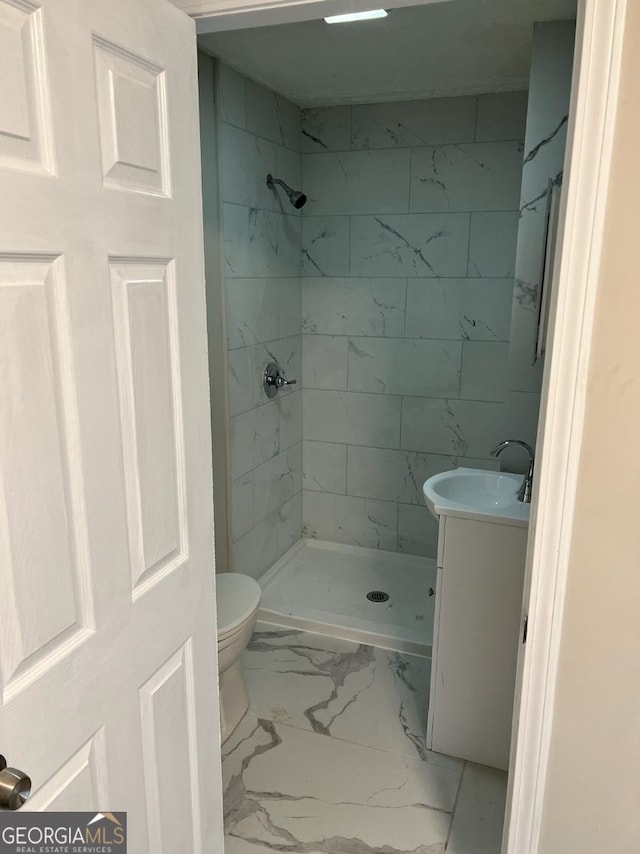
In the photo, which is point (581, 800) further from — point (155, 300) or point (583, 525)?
point (155, 300)

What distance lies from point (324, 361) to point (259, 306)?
0.63 meters

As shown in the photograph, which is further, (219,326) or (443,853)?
(219,326)

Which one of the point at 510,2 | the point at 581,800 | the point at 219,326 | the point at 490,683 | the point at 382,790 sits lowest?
the point at 382,790

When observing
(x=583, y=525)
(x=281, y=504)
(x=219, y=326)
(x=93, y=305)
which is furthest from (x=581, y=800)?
(x=281, y=504)

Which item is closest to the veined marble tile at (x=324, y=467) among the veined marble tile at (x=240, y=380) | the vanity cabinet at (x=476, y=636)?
the veined marble tile at (x=240, y=380)

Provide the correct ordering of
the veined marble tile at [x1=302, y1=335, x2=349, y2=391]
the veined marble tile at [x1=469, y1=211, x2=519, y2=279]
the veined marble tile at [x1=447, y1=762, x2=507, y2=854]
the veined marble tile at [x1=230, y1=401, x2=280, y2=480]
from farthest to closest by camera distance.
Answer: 1. the veined marble tile at [x1=302, y1=335, x2=349, y2=391]
2. the veined marble tile at [x1=469, y1=211, x2=519, y2=279]
3. the veined marble tile at [x1=230, y1=401, x2=280, y2=480]
4. the veined marble tile at [x1=447, y1=762, x2=507, y2=854]

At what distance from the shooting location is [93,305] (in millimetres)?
1002

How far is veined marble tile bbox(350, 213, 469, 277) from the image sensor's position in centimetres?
321

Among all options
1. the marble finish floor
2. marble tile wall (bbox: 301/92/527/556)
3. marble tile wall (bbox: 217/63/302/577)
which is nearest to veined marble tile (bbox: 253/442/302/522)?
marble tile wall (bbox: 217/63/302/577)

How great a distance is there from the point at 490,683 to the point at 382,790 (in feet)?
1.59

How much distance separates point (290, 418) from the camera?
11.6ft

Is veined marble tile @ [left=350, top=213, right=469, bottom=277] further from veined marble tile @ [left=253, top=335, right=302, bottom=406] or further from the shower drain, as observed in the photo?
the shower drain

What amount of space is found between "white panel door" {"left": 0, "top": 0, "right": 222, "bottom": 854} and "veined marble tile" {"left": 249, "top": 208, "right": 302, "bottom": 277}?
1.74 meters

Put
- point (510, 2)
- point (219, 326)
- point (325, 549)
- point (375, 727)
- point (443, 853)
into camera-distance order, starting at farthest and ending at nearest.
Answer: point (325, 549) → point (219, 326) → point (375, 727) → point (510, 2) → point (443, 853)
